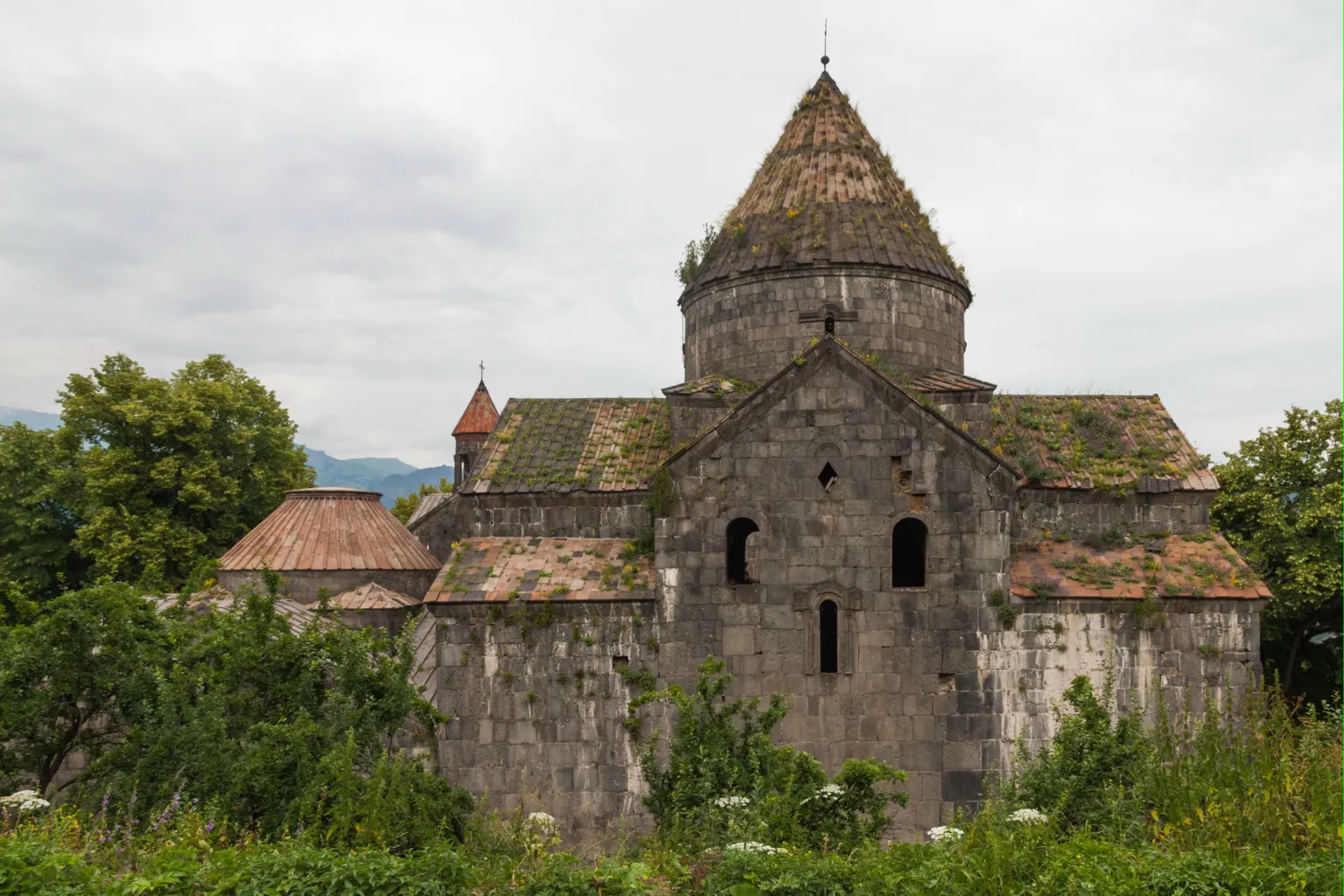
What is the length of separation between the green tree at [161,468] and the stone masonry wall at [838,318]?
40.8 ft

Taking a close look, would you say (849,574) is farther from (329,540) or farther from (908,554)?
(329,540)

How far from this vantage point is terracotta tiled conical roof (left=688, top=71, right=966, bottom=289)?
11.5 metres

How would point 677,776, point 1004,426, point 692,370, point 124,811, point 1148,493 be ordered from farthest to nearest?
1. point 692,370
2. point 1004,426
3. point 1148,493
4. point 677,776
5. point 124,811

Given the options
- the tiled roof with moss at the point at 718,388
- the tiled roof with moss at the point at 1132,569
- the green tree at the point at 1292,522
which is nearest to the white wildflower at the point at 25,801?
the tiled roof with moss at the point at 718,388

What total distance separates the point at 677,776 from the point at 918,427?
4515 millimetres

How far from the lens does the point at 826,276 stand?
11391 millimetres

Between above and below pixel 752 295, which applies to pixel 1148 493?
below

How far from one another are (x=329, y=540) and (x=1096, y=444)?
34.0 ft

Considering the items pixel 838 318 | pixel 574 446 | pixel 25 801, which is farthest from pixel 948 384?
pixel 25 801

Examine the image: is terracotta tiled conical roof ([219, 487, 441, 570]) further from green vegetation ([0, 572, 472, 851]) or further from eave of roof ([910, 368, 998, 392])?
eave of roof ([910, 368, 998, 392])

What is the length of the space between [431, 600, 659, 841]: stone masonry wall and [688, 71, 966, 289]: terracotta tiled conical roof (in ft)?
15.4

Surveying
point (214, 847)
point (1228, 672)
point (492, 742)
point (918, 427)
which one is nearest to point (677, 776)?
point (214, 847)

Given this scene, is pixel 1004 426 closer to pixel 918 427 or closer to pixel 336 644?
pixel 918 427

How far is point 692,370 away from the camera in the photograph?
12.4 metres
